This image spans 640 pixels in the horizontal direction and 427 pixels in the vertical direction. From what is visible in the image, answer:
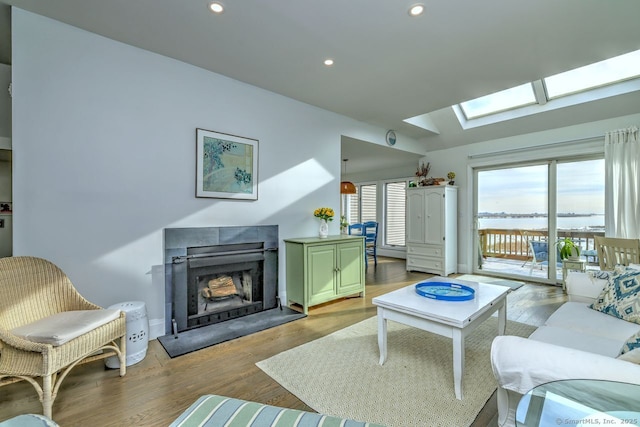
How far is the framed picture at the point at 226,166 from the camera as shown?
115 inches

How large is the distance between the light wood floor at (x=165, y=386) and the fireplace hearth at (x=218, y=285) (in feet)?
0.66

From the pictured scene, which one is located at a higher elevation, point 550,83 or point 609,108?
point 550,83

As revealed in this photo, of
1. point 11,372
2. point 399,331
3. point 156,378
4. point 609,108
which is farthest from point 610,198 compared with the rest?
point 11,372

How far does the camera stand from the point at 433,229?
5.27 metres

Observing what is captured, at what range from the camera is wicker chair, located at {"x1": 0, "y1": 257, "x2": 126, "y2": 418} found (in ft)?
5.15

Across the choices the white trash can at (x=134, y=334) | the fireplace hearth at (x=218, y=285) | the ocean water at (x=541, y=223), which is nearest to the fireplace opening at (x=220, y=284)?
the fireplace hearth at (x=218, y=285)

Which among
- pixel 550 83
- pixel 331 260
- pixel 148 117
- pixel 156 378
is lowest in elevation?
pixel 156 378

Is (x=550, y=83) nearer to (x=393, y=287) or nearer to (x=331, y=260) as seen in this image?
(x=393, y=287)

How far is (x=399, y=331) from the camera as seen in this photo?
2.83m

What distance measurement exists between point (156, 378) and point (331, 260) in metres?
2.13

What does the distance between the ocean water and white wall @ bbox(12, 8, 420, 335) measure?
4.43 metres

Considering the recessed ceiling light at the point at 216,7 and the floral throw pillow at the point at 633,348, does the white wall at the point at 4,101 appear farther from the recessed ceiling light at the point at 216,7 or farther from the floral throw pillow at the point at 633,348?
the floral throw pillow at the point at 633,348

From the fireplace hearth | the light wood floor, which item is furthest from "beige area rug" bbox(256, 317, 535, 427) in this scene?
the fireplace hearth

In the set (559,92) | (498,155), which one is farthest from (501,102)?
(498,155)
